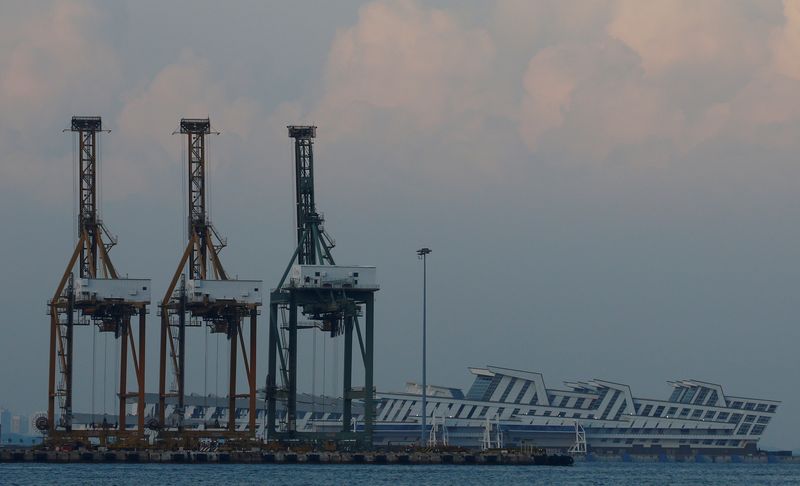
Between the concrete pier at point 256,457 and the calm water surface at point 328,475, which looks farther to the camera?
the concrete pier at point 256,457

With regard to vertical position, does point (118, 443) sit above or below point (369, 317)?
below

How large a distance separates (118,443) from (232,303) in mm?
12626

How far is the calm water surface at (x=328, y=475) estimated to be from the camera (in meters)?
93.8

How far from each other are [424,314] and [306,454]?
1302 centimetres

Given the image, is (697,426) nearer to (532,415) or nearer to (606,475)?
(532,415)

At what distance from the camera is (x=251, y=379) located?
116312mm

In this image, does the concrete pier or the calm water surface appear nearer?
the calm water surface

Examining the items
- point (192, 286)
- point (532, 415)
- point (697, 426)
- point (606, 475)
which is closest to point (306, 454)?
point (192, 286)

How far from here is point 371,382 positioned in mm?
117562

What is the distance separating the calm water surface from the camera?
9378 cm

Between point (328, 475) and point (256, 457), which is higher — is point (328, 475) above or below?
below

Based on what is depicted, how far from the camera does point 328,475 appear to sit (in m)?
101

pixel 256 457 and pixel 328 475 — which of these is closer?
pixel 328 475

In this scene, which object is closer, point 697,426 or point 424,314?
point 424,314
